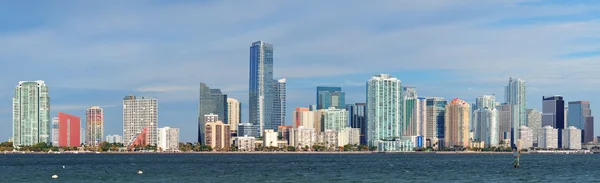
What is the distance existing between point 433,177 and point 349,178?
1387cm

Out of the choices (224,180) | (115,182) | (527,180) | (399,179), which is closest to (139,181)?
(115,182)

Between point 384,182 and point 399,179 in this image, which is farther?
point 399,179

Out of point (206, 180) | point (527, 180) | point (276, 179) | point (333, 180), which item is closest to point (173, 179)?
point (206, 180)

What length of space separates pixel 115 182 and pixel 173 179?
901cm

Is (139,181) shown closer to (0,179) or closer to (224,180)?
(224,180)

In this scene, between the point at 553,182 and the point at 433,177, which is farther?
the point at 433,177

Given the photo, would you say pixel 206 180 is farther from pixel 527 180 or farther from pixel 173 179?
pixel 527 180

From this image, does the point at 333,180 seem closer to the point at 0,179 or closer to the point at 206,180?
the point at 206,180

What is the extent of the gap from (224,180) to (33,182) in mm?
26750

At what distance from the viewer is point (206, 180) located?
127750 millimetres

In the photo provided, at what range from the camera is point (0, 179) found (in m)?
136

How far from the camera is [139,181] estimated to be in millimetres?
124312

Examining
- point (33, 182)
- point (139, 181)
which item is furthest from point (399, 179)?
point (33, 182)

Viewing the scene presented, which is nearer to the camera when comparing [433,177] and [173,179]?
[173,179]
